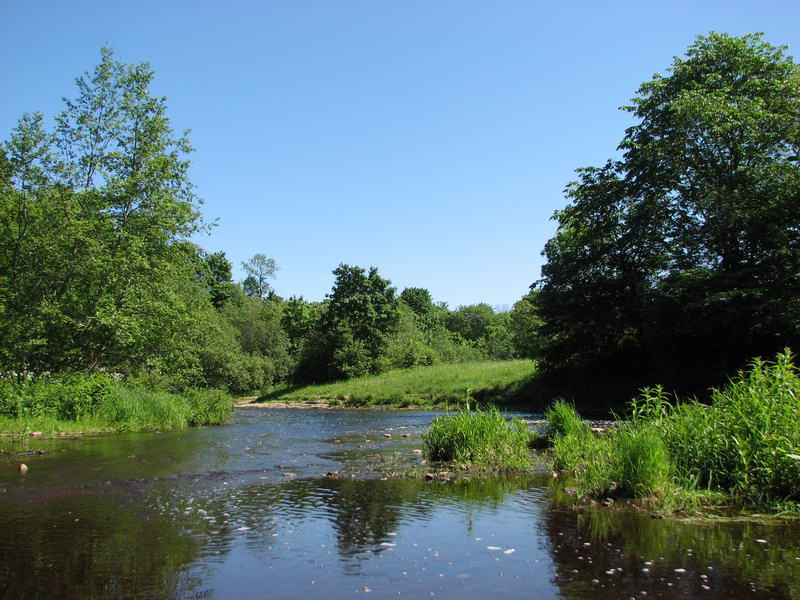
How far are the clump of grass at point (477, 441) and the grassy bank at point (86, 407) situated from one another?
1496 centimetres

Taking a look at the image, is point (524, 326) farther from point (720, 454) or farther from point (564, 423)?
point (720, 454)

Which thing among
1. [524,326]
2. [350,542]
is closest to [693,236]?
[350,542]

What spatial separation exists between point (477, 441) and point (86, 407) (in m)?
17.4

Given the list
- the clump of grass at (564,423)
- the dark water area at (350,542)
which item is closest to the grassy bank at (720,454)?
the dark water area at (350,542)

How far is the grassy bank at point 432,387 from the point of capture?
46.8 metres

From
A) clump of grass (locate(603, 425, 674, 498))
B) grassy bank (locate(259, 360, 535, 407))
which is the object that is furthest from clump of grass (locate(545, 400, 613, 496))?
grassy bank (locate(259, 360, 535, 407))

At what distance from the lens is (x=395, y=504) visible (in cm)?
1103

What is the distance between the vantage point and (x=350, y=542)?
8719 mm

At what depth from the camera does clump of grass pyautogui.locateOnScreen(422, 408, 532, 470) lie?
1498 cm

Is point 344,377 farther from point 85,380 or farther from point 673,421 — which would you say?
point 673,421

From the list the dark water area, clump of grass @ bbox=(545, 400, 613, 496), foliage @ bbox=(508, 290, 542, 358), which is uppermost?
foliage @ bbox=(508, 290, 542, 358)

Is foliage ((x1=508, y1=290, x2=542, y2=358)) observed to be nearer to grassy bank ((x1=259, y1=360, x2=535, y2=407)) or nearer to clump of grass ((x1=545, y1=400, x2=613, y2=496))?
grassy bank ((x1=259, y1=360, x2=535, y2=407))

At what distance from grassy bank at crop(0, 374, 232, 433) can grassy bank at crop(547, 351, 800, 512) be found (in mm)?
19849

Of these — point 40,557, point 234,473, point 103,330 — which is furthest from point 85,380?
point 40,557
